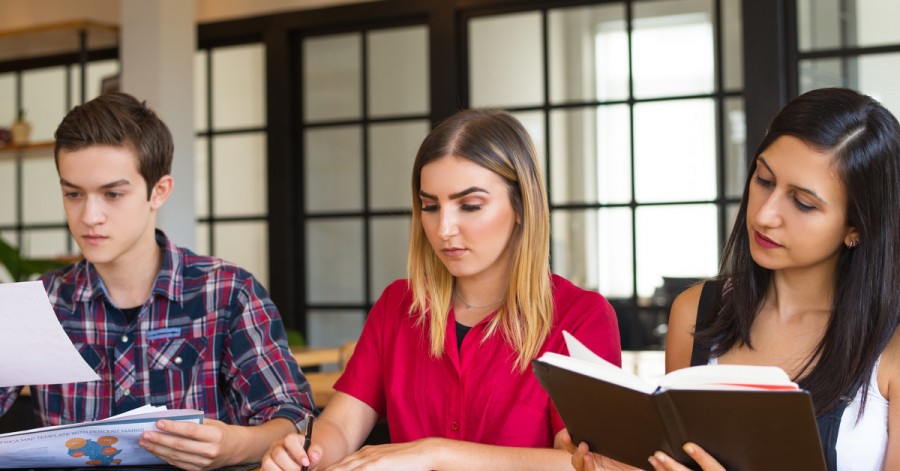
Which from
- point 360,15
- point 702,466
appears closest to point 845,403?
point 702,466

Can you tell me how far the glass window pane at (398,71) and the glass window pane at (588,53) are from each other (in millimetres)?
654

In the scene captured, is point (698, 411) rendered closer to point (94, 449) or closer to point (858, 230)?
point (858, 230)

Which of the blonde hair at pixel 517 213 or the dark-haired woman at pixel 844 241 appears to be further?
the blonde hair at pixel 517 213

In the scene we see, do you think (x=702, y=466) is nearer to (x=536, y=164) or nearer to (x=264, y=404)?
(x=536, y=164)

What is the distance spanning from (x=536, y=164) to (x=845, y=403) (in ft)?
2.15

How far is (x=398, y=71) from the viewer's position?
502 cm

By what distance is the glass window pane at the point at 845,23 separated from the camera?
4051 mm

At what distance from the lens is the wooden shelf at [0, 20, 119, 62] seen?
490 cm

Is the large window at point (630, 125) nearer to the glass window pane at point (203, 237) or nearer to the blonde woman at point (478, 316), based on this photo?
the glass window pane at point (203, 237)

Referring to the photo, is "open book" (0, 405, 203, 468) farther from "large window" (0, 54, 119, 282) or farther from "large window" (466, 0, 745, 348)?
"large window" (0, 54, 119, 282)

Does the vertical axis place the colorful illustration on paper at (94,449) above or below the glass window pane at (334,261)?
below

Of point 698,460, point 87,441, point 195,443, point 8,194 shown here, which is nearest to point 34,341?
point 87,441

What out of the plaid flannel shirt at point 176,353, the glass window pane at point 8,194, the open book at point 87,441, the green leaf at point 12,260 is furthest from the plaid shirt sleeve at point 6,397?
the glass window pane at point 8,194

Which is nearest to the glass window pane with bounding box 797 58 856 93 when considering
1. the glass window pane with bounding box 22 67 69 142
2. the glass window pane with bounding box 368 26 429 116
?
the glass window pane with bounding box 368 26 429 116
